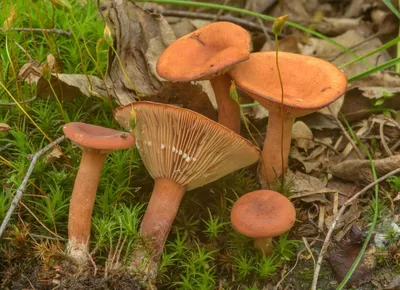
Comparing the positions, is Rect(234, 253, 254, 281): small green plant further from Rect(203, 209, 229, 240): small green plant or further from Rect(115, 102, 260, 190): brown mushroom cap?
Rect(115, 102, 260, 190): brown mushroom cap

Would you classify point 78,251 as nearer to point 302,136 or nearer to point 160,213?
point 160,213

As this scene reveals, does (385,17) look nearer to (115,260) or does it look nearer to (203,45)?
(203,45)

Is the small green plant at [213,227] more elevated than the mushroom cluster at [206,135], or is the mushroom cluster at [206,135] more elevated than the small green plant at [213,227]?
the mushroom cluster at [206,135]

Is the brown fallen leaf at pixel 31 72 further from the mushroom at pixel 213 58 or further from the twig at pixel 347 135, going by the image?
the twig at pixel 347 135

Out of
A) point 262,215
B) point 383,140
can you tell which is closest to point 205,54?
point 262,215

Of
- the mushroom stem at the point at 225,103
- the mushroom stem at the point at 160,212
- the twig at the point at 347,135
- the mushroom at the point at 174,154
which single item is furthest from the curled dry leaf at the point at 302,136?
the mushroom stem at the point at 160,212
